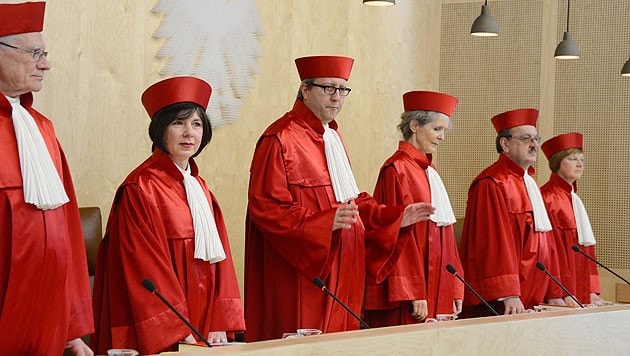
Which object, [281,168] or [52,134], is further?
[281,168]

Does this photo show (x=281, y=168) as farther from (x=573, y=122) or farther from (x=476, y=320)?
(x=573, y=122)

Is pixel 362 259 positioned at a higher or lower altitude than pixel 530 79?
lower

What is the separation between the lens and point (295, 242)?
15.5 ft

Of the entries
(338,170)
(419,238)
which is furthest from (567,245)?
(338,170)

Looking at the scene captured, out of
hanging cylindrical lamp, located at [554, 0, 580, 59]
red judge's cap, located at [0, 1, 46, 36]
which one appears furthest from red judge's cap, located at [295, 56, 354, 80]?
hanging cylindrical lamp, located at [554, 0, 580, 59]

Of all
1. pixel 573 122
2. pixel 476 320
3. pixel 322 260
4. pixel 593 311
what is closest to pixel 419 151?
pixel 322 260

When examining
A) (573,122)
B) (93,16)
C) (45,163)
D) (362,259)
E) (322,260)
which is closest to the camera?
(45,163)

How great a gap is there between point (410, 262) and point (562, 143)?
241 cm

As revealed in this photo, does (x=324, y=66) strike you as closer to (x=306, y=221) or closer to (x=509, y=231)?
(x=306, y=221)

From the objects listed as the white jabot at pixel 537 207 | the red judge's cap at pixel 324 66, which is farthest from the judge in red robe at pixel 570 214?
the red judge's cap at pixel 324 66

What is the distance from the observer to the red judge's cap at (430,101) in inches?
228

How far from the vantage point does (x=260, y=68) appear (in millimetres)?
6828

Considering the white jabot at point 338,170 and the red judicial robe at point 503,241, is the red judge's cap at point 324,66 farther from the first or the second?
the red judicial robe at point 503,241

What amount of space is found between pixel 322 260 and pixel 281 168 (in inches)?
18.4
